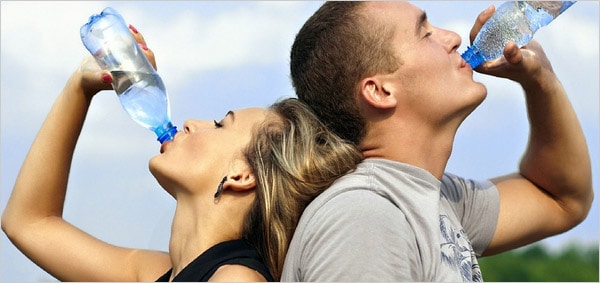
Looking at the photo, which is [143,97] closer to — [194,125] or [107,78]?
[107,78]

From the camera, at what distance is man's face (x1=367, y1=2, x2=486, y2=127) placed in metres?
3.14

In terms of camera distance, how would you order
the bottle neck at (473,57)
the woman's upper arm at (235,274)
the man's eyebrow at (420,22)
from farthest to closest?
1. the bottle neck at (473,57)
2. the man's eyebrow at (420,22)
3. the woman's upper arm at (235,274)

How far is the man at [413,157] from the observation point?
2.77 m

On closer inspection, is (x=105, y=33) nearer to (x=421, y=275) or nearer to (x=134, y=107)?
(x=134, y=107)

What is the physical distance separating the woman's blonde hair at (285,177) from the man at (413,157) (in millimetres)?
86

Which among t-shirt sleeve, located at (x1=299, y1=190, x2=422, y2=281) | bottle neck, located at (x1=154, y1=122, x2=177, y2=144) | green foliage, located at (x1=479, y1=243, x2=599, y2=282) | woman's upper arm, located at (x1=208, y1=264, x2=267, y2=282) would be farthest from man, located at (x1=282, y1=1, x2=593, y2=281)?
green foliage, located at (x1=479, y1=243, x2=599, y2=282)

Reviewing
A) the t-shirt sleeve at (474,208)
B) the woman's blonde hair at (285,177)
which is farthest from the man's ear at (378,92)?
the t-shirt sleeve at (474,208)

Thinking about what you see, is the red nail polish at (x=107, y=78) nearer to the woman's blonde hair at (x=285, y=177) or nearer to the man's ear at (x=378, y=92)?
the woman's blonde hair at (x=285, y=177)

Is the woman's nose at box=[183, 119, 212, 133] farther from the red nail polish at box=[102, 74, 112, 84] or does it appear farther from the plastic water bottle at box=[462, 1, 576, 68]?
the plastic water bottle at box=[462, 1, 576, 68]

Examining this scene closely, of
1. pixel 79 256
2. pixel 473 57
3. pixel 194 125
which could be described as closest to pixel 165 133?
pixel 194 125

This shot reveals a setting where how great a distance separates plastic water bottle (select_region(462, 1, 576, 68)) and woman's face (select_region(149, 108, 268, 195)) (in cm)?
85

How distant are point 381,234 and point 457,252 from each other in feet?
1.37

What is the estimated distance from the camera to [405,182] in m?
3.03

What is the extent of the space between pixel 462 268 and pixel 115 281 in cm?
125
